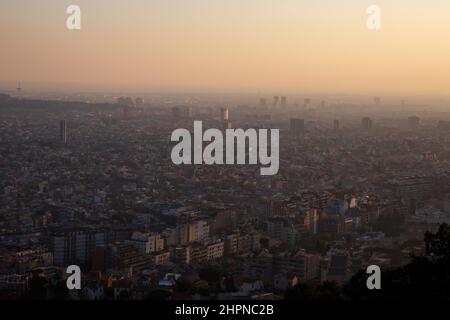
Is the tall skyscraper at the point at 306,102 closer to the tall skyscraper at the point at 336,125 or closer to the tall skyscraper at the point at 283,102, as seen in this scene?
the tall skyscraper at the point at 283,102

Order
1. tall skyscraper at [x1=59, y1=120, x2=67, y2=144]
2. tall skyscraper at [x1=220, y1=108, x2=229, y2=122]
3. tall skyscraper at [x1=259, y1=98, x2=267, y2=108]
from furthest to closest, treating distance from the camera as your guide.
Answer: tall skyscraper at [x1=259, y1=98, x2=267, y2=108] < tall skyscraper at [x1=220, y1=108, x2=229, y2=122] < tall skyscraper at [x1=59, y1=120, x2=67, y2=144]

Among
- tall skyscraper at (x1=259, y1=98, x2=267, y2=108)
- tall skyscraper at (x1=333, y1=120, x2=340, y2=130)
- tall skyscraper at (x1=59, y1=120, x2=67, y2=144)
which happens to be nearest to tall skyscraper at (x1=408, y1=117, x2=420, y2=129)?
tall skyscraper at (x1=333, y1=120, x2=340, y2=130)

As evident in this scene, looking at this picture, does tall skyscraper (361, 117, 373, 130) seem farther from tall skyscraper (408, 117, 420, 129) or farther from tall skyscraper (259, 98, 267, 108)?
tall skyscraper (259, 98, 267, 108)

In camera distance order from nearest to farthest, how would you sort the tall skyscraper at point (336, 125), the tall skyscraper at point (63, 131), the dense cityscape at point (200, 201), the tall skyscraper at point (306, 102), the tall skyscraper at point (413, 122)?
the dense cityscape at point (200, 201), the tall skyscraper at point (63, 131), the tall skyscraper at point (413, 122), the tall skyscraper at point (336, 125), the tall skyscraper at point (306, 102)

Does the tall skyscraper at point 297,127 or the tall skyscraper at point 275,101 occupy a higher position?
the tall skyscraper at point 275,101

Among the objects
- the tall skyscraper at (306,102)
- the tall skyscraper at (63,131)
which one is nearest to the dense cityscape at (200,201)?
the tall skyscraper at (63,131)

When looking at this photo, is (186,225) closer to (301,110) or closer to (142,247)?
(142,247)
